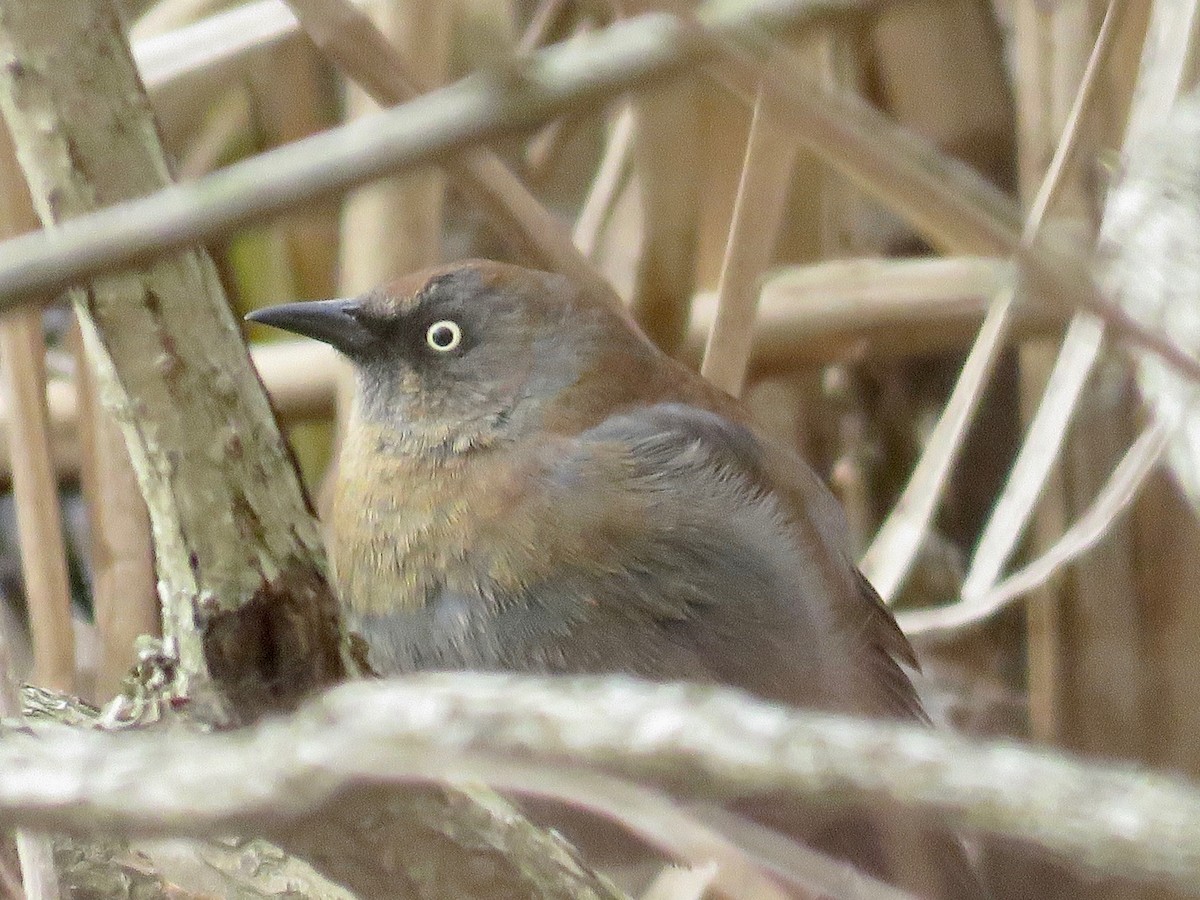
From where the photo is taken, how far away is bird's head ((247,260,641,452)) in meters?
1.89

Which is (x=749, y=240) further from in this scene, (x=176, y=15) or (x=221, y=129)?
(x=221, y=129)

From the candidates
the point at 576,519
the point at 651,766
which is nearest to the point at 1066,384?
the point at 576,519

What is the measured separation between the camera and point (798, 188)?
261 centimetres

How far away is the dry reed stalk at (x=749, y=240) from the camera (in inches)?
68.6

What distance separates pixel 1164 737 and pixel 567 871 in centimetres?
163

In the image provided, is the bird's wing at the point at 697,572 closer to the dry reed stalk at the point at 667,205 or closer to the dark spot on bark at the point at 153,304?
the dry reed stalk at the point at 667,205

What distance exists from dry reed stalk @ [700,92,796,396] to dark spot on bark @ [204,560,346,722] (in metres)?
0.81

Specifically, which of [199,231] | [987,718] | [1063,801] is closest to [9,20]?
[199,231]

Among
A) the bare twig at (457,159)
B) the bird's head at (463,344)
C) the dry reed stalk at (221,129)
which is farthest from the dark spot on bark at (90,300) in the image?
the dry reed stalk at (221,129)

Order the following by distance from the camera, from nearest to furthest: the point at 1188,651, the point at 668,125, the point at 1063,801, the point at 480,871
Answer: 1. the point at 1063,801
2. the point at 480,871
3. the point at 668,125
4. the point at 1188,651

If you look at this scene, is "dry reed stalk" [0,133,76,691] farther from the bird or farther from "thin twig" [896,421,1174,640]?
"thin twig" [896,421,1174,640]

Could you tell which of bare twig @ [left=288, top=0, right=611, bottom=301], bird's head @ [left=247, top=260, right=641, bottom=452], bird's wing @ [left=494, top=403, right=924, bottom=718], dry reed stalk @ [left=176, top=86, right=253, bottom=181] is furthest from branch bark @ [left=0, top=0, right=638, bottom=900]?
dry reed stalk @ [left=176, top=86, right=253, bottom=181]

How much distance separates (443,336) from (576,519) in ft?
1.24

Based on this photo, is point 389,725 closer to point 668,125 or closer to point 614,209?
point 668,125
